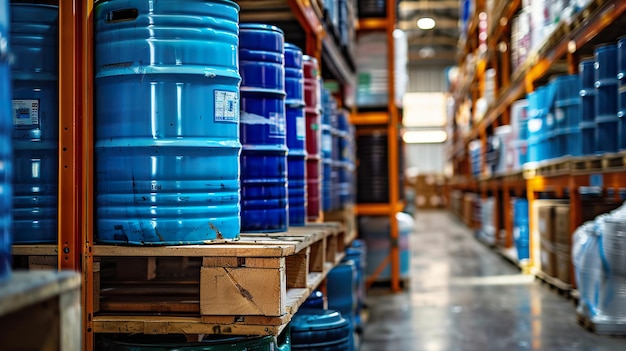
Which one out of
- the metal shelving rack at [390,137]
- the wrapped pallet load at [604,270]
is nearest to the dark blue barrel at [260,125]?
the wrapped pallet load at [604,270]

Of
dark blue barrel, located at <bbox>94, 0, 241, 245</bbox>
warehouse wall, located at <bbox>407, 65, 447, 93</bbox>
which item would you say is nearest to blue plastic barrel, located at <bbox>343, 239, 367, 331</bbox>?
dark blue barrel, located at <bbox>94, 0, 241, 245</bbox>

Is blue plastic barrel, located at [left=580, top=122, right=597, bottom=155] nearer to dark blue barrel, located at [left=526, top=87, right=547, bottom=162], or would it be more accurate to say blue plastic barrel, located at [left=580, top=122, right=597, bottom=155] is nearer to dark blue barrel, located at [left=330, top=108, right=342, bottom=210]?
dark blue barrel, located at [left=526, top=87, right=547, bottom=162]

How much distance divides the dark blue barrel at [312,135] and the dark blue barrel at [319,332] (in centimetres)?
83

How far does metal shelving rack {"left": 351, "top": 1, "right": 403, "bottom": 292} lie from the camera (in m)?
7.35

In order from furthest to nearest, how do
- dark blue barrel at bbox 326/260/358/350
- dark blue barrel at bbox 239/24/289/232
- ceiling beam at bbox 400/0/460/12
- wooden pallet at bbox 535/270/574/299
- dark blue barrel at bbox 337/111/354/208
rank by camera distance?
1. ceiling beam at bbox 400/0/460/12
2. wooden pallet at bbox 535/270/574/299
3. dark blue barrel at bbox 337/111/354/208
4. dark blue barrel at bbox 326/260/358/350
5. dark blue barrel at bbox 239/24/289/232

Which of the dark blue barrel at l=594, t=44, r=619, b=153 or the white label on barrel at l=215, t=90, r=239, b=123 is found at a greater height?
the dark blue barrel at l=594, t=44, r=619, b=153

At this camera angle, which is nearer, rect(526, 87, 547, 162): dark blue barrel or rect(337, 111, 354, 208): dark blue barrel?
rect(337, 111, 354, 208): dark blue barrel

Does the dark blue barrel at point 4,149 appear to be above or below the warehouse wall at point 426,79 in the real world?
below

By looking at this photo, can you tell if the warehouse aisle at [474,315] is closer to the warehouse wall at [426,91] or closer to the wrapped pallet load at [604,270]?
the wrapped pallet load at [604,270]

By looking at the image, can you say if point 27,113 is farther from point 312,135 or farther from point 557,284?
point 557,284

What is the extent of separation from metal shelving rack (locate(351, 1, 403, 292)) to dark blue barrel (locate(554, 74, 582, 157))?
1700 mm

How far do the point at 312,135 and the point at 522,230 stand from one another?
214 inches

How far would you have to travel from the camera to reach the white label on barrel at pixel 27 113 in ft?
7.63

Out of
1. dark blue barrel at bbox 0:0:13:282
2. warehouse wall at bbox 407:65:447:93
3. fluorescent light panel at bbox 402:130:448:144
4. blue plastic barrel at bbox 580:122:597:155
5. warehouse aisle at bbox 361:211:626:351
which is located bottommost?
warehouse aisle at bbox 361:211:626:351
